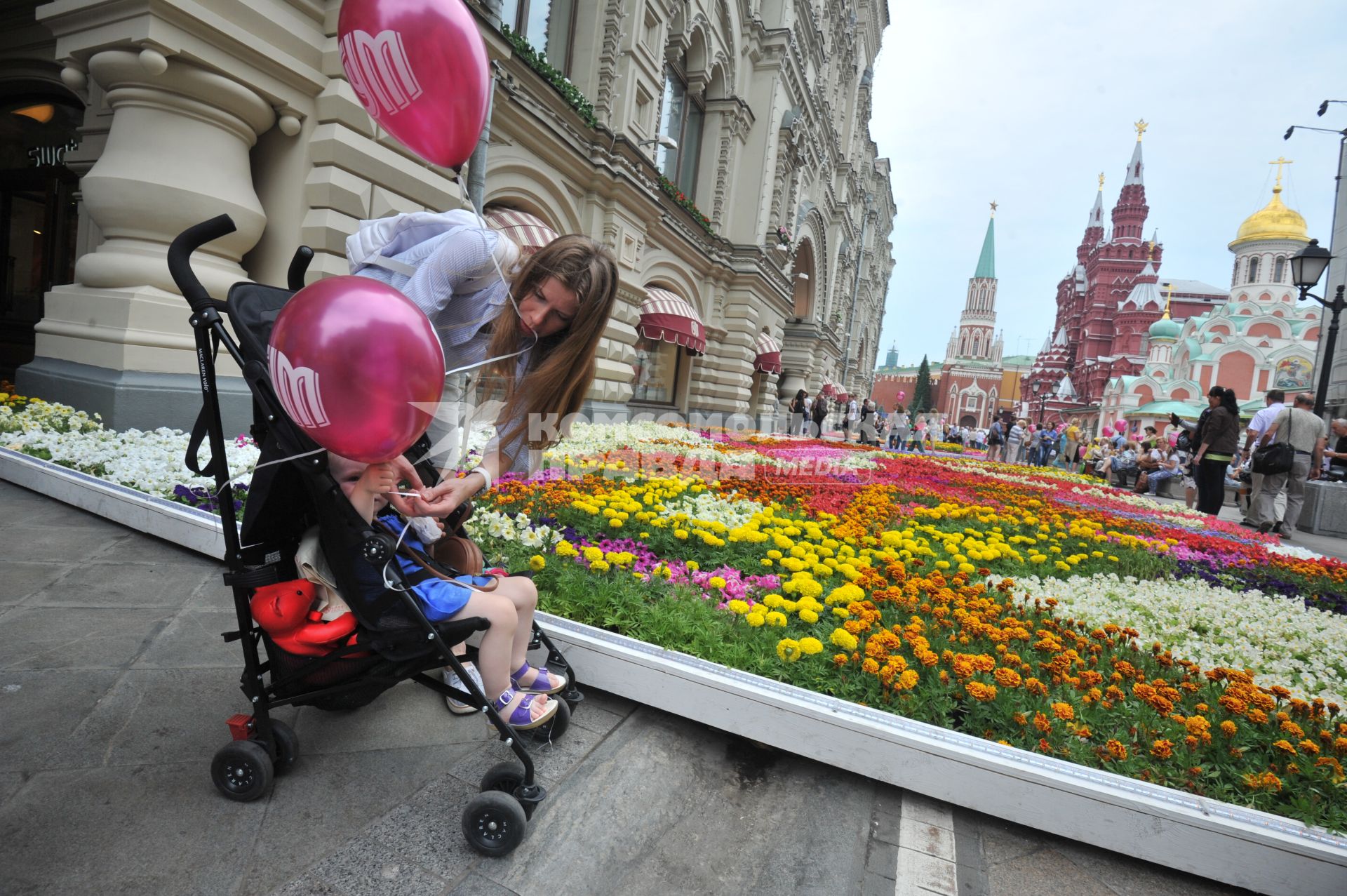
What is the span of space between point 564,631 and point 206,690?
1262mm

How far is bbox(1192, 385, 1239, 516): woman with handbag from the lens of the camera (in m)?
8.90

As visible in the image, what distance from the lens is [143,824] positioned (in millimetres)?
1674

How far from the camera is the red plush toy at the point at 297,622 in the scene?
1733 millimetres

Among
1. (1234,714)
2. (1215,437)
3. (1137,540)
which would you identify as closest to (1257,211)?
(1215,437)

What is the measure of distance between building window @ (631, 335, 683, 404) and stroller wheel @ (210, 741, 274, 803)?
43.9 feet

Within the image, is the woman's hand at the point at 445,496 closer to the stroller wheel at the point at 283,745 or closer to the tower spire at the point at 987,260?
the stroller wheel at the point at 283,745

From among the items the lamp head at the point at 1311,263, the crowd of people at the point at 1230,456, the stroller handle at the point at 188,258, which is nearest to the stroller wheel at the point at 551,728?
the stroller handle at the point at 188,258

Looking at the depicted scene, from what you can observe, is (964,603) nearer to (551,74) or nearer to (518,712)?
(518,712)

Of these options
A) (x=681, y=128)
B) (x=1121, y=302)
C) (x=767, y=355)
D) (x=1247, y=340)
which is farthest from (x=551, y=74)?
(x=1121, y=302)

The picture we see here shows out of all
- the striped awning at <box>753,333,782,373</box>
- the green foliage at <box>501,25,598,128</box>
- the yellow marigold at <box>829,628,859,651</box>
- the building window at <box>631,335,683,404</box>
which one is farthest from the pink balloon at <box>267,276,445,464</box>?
the striped awning at <box>753,333,782,373</box>

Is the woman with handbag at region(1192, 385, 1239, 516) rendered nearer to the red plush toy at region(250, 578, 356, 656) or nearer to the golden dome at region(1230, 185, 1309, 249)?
the red plush toy at region(250, 578, 356, 656)

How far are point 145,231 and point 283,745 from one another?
5.61m

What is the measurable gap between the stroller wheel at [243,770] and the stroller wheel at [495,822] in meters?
0.58

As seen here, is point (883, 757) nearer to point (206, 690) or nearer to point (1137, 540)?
point (206, 690)
